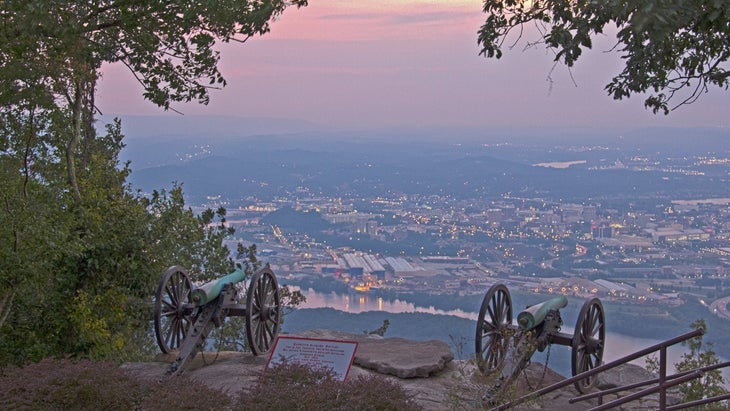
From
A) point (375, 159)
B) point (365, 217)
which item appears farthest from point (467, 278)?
point (375, 159)

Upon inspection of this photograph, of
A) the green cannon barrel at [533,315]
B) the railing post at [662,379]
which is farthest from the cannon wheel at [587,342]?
the railing post at [662,379]

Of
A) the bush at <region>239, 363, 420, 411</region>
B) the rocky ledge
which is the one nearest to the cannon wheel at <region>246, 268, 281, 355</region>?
the rocky ledge

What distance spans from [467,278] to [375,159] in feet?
163

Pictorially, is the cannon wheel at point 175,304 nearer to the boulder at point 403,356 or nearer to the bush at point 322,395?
the boulder at point 403,356

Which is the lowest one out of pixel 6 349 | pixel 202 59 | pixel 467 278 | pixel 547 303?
pixel 467 278

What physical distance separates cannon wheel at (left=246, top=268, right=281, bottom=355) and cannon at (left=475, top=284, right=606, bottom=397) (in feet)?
8.53

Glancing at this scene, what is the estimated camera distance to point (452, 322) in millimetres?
21734

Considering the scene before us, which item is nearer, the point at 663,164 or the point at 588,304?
the point at 588,304

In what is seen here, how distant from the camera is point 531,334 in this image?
847cm

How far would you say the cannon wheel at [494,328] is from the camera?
8508mm

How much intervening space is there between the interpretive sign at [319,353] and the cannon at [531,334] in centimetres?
155

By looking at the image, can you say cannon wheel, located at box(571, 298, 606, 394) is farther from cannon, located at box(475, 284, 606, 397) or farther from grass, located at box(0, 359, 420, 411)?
grass, located at box(0, 359, 420, 411)

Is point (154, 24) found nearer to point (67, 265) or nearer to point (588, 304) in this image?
point (67, 265)

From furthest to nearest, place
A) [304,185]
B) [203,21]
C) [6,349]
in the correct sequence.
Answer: [304,185], [6,349], [203,21]
